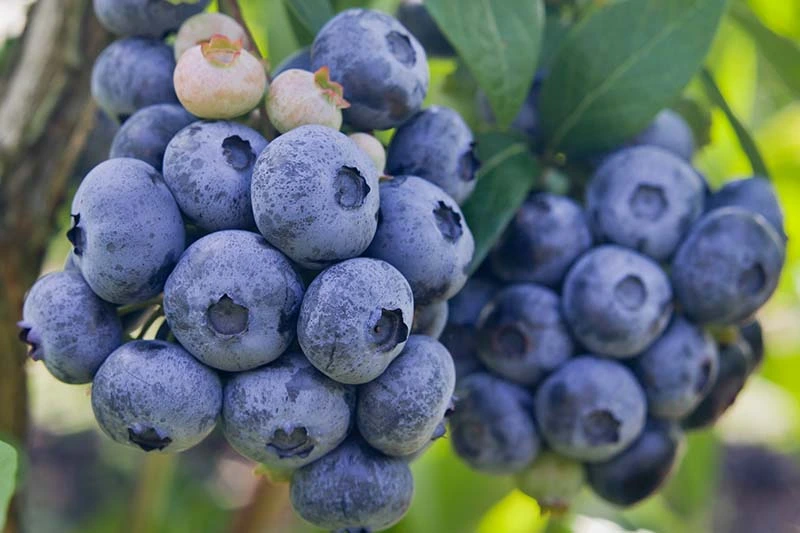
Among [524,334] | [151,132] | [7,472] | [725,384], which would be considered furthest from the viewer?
[725,384]

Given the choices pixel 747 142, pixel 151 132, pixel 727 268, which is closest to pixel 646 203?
pixel 727 268

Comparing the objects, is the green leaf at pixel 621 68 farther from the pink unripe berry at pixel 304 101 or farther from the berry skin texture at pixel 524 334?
the pink unripe berry at pixel 304 101

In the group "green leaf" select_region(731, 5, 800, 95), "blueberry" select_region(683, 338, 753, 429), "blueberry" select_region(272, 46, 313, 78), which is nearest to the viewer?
"blueberry" select_region(272, 46, 313, 78)

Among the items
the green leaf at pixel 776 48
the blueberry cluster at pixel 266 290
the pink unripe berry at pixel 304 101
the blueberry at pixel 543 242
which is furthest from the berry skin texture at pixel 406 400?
the green leaf at pixel 776 48

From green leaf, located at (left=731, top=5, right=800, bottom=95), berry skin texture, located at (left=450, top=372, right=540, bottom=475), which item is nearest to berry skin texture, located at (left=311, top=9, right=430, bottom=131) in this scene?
berry skin texture, located at (left=450, top=372, right=540, bottom=475)

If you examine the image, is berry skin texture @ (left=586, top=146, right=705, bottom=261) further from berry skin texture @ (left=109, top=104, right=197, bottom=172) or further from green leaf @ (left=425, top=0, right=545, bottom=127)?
berry skin texture @ (left=109, top=104, right=197, bottom=172)

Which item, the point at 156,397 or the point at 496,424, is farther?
the point at 496,424

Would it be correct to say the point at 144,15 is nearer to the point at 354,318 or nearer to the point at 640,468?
the point at 354,318
